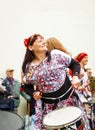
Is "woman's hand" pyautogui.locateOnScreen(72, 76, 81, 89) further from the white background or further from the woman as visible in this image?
the white background

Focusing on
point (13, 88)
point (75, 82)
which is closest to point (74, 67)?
point (75, 82)

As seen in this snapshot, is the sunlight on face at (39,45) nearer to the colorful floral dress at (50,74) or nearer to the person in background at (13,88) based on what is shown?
the colorful floral dress at (50,74)

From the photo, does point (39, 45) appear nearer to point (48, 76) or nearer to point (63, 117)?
point (48, 76)

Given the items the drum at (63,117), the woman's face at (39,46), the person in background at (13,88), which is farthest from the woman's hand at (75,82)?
the person in background at (13,88)

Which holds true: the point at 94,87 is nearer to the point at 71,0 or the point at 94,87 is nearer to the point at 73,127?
the point at 71,0

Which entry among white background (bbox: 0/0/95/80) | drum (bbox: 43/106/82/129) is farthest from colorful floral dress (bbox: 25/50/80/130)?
white background (bbox: 0/0/95/80)

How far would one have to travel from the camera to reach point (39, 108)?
8.04 ft

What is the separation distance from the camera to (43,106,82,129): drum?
205cm

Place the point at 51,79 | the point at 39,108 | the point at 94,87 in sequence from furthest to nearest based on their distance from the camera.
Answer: the point at 94,87
the point at 39,108
the point at 51,79

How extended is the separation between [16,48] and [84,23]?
175 cm

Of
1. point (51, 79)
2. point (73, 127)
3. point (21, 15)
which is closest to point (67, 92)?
point (51, 79)

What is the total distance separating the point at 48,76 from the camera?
2303mm

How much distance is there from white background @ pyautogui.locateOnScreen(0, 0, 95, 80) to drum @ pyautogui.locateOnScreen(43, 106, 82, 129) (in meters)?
4.39

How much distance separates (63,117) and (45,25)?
5.04 meters
